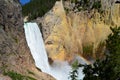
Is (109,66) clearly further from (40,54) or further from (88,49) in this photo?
(88,49)

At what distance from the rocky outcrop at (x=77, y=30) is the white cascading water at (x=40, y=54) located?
350 centimetres

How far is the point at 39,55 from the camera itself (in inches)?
2721

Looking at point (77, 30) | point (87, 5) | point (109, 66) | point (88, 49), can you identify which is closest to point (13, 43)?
point (109, 66)

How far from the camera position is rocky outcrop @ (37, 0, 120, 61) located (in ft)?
259

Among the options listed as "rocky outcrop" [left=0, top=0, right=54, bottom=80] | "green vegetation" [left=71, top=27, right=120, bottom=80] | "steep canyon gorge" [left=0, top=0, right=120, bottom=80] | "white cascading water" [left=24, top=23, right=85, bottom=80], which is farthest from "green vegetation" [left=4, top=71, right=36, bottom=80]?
"steep canyon gorge" [left=0, top=0, right=120, bottom=80]

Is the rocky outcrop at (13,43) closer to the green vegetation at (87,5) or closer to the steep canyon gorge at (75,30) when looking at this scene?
the steep canyon gorge at (75,30)

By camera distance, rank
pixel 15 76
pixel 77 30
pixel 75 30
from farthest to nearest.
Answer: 1. pixel 77 30
2. pixel 75 30
3. pixel 15 76

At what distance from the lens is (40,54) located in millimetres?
69750

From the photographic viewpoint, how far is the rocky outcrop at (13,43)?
122 ft

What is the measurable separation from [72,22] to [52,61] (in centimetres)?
1264

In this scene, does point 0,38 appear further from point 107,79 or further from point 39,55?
point 39,55

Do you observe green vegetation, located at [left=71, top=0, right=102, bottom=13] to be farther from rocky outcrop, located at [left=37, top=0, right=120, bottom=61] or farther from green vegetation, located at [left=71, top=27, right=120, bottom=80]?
green vegetation, located at [left=71, top=27, right=120, bottom=80]

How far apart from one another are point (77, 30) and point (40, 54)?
54.8ft

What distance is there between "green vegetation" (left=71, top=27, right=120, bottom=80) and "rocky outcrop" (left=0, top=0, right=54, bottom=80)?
9.90m
